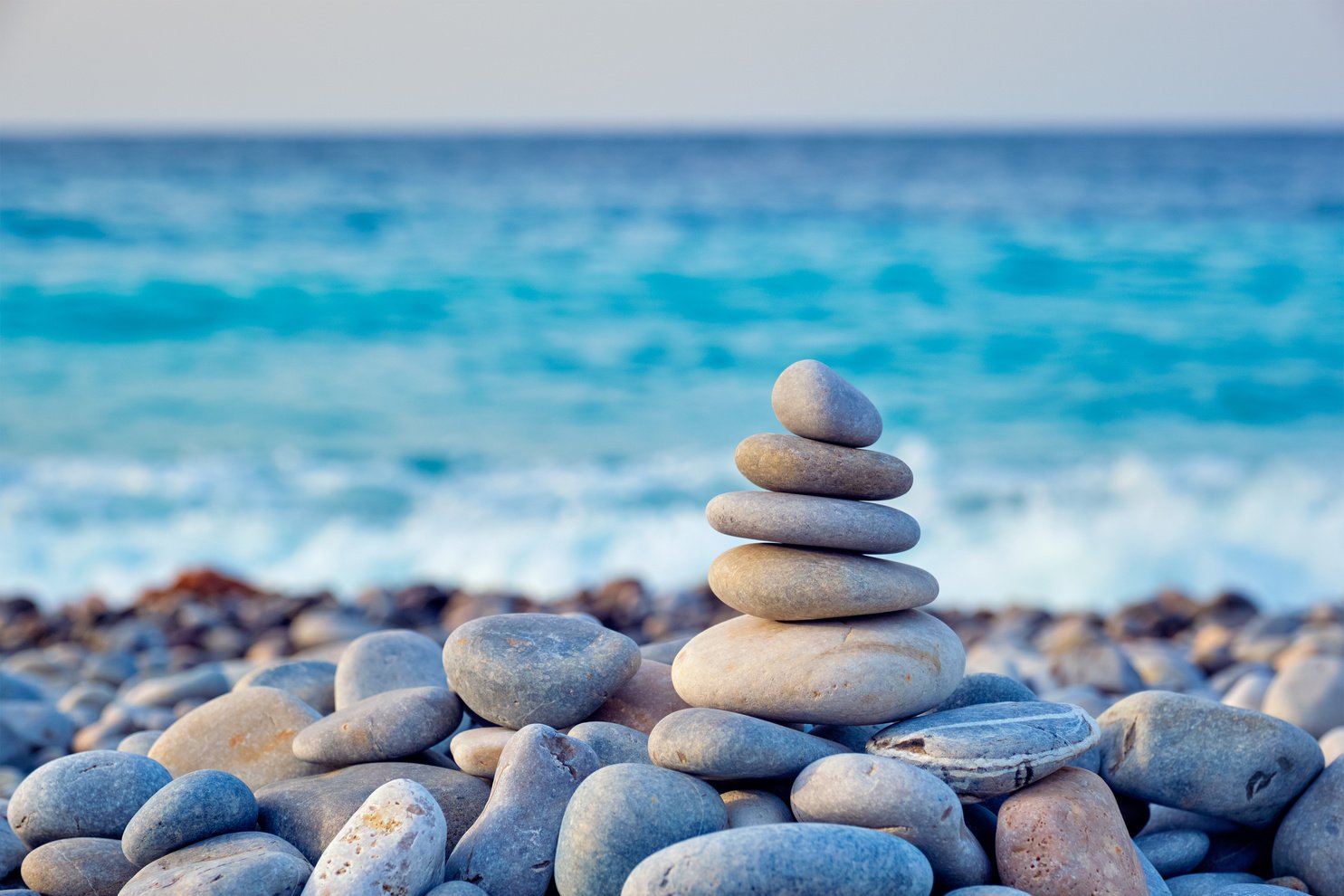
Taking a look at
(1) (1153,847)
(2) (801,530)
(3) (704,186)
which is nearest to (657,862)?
(2) (801,530)

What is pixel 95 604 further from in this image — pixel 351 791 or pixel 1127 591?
pixel 1127 591

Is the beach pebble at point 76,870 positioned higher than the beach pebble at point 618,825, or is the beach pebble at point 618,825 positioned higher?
the beach pebble at point 618,825

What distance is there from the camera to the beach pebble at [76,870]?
2436mm

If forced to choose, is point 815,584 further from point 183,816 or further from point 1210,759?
point 183,816

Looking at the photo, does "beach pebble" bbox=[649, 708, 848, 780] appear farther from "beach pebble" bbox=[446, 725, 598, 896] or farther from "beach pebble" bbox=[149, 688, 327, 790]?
"beach pebble" bbox=[149, 688, 327, 790]

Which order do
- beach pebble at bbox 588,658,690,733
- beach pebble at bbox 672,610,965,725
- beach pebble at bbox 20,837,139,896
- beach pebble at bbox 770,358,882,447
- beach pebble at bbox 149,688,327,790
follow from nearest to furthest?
beach pebble at bbox 20,837,139,896
beach pebble at bbox 672,610,965,725
beach pebble at bbox 770,358,882,447
beach pebble at bbox 588,658,690,733
beach pebble at bbox 149,688,327,790

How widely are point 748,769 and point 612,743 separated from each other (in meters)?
0.41

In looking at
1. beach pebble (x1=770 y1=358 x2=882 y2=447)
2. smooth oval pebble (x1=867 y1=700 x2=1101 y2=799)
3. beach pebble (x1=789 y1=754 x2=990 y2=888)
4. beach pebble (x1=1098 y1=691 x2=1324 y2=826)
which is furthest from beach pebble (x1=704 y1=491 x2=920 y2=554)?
beach pebble (x1=1098 y1=691 x2=1324 y2=826)

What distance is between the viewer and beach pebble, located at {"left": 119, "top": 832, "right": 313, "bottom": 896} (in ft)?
7.15

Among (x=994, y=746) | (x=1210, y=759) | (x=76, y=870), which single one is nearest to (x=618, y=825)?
(x=994, y=746)

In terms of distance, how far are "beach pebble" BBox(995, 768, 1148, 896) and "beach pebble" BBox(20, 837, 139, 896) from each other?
1.89 m

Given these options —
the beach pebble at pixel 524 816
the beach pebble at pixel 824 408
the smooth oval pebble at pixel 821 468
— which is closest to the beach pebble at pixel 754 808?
the beach pebble at pixel 524 816

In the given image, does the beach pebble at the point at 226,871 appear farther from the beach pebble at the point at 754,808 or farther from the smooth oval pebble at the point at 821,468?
the smooth oval pebble at the point at 821,468

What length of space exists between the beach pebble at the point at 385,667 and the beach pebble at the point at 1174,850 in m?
1.95
